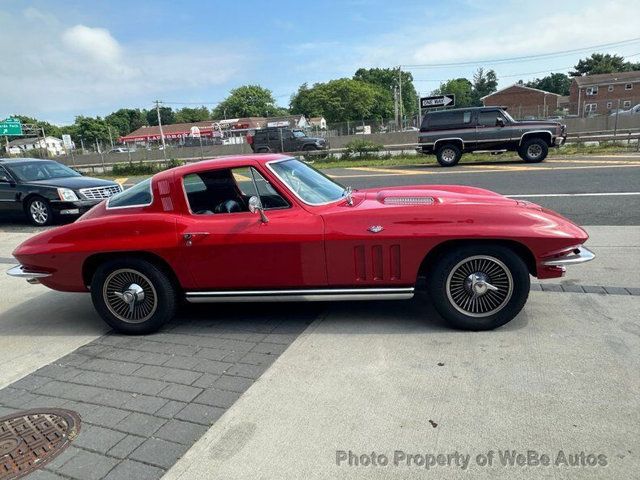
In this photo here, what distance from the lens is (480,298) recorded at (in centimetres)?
363

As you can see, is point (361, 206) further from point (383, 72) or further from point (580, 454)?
point (383, 72)

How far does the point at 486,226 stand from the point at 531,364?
1.00 meters

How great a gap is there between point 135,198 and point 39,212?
708 centimetres

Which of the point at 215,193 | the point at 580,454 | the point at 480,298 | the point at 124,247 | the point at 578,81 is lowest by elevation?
the point at 580,454

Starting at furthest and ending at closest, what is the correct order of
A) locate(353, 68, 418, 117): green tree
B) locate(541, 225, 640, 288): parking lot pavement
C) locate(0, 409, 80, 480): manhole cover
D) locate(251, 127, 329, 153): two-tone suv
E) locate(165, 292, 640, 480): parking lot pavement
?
locate(353, 68, 418, 117): green tree → locate(251, 127, 329, 153): two-tone suv → locate(541, 225, 640, 288): parking lot pavement → locate(0, 409, 80, 480): manhole cover → locate(165, 292, 640, 480): parking lot pavement

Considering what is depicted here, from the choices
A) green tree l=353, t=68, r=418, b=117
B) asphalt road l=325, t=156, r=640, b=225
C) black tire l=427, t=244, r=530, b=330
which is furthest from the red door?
green tree l=353, t=68, r=418, b=117

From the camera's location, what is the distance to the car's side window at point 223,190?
13.1 feet

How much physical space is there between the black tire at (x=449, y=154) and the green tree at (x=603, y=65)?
A: 90.5m

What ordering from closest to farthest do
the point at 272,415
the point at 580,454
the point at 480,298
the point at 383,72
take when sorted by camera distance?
the point at 580,454, the point at 272,415, the point at 480,298, the point at 383,72

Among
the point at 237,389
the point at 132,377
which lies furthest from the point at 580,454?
the point at 132,377

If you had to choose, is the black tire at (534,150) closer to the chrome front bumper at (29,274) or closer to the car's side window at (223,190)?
the car's side window at (223,190)

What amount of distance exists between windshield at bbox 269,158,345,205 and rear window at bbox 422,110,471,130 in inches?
557

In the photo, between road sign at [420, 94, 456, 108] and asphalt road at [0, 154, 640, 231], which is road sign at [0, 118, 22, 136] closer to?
road sign at [420, 94, 456, 108]

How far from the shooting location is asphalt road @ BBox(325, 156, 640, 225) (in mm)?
8078
